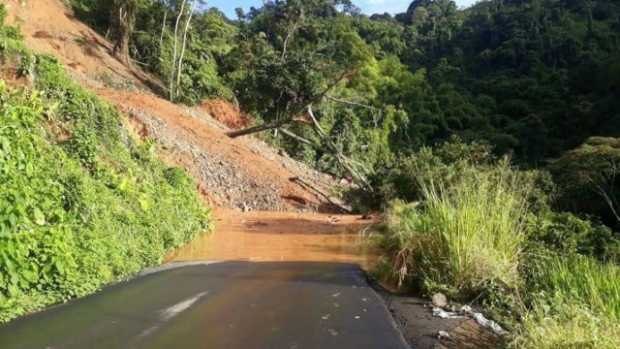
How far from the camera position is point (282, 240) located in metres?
11.5

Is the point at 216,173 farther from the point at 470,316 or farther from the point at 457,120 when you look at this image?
the point at 457,120

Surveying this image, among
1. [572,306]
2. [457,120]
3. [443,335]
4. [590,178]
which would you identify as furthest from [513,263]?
[457,120]

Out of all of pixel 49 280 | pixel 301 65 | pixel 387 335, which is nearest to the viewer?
pixel 387 335

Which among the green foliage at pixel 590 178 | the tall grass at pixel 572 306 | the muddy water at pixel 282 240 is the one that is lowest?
the muddy water at pixel 282 240

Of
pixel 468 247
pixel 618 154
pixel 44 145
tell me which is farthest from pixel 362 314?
pixel 618 154

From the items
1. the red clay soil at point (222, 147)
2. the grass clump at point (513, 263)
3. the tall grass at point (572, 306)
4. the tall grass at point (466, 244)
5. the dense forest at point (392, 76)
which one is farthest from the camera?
the dense forest at point (392, 76)

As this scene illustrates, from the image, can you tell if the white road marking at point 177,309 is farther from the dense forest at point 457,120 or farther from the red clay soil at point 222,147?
the red clay soil at point 222,147

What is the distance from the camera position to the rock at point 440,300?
5.03 meters

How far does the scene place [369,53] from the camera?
21859 millimetres

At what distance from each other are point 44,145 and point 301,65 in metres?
18.3

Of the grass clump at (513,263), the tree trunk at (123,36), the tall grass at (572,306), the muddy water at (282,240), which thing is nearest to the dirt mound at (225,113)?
the tree trunk at (123,36)

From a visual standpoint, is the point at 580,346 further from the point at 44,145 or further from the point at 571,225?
the point at 44,145

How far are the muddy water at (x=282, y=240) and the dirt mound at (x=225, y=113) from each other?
1017 cm

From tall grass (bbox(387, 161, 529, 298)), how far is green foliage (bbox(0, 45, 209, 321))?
126 inches
